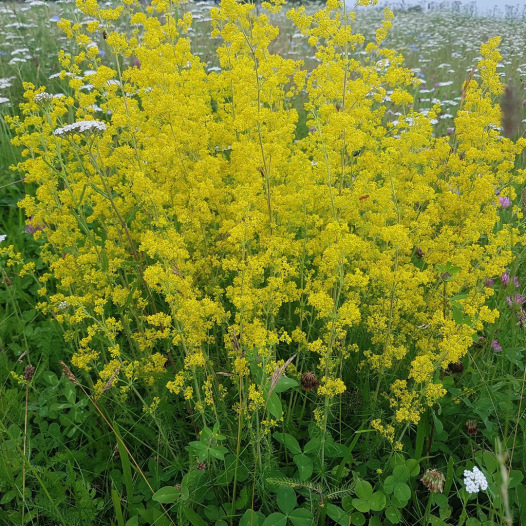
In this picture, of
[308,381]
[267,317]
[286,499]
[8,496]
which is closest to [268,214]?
[267,317]

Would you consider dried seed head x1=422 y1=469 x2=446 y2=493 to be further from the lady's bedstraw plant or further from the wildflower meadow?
A: the lady's bedstraw plant

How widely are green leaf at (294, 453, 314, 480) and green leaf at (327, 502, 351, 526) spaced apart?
0.45ft

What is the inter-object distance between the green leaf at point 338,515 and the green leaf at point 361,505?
0.25 ft

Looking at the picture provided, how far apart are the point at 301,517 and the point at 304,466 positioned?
0.63 ft

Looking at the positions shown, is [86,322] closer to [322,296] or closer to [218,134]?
[218,134]

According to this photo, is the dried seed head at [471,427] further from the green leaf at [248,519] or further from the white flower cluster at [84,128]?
the white flower cluster at [84,128]

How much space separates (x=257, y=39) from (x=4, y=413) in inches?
87.8

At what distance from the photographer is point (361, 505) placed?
1.79 m

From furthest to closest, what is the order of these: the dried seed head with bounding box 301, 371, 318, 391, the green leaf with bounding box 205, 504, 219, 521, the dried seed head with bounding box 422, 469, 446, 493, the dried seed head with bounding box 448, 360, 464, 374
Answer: the dried seed head with bounding box 448, 360, 464, 374 < the dried seed head with bounding box 301, 371, 318, 391 < the green leaf with bounding box 205, 504, 219, 521 < the dried seed head with bounding box 422, 469, 446, 493

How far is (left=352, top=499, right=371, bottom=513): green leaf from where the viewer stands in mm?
1776

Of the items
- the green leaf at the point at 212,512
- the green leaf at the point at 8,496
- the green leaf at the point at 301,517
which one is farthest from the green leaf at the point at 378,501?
the green leaf at the point at 8,496

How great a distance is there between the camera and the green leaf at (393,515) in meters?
1.80

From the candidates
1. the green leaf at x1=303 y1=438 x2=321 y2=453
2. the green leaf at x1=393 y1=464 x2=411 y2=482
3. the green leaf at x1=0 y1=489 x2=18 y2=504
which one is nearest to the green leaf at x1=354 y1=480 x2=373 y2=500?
the green leaf at x1=393 y1=464 x2=411 y2=482

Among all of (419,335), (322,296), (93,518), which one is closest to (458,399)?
(419,335)
